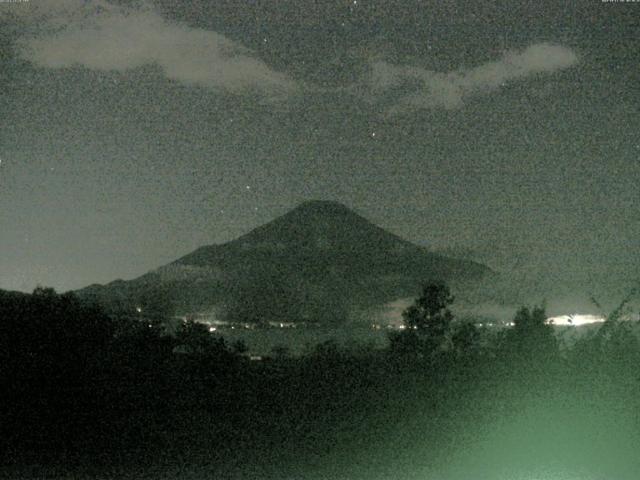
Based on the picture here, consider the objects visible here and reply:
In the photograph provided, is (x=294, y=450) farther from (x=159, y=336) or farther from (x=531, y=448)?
(x=159, y=336)

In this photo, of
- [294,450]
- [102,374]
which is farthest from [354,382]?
[102,374]

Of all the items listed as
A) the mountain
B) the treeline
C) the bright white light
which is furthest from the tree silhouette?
the bright white light

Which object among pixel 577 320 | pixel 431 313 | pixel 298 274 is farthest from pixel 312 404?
pixel 298 274

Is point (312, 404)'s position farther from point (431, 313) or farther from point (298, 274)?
point (298, 274)

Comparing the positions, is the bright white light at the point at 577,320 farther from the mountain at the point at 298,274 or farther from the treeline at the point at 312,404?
the mountain at the point at 298,274

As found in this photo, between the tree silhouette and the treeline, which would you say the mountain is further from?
the treeline
